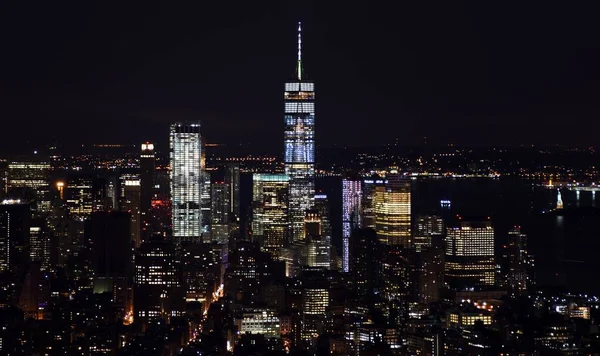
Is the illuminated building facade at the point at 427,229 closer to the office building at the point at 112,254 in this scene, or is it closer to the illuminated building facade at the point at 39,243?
the office building at the point at 112,254

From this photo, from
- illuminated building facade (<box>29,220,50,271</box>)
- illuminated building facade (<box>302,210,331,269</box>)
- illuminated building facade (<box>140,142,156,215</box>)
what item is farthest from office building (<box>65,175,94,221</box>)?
illuminated building facade (<box>302,210,331,269</box>)

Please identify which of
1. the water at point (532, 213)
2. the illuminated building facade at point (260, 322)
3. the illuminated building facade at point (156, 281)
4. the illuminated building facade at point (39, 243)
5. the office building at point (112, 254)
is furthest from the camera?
the water at point (532, 213)

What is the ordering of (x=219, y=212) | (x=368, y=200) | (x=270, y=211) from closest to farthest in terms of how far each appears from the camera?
(x=368, y=200) → (x=270, y=211) → (x=219, y=212)

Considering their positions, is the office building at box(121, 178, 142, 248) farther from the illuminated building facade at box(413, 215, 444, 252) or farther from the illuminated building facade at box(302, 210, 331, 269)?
the illuminated building facade at box(413, 215, 444, 252)

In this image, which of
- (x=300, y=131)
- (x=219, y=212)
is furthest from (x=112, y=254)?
(x=300, y=131)

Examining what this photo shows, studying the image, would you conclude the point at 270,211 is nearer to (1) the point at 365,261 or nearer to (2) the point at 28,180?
(2) the point at 28,180

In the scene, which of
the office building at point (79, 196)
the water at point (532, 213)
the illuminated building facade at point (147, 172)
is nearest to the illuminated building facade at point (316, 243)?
the water at point (532, 213)
